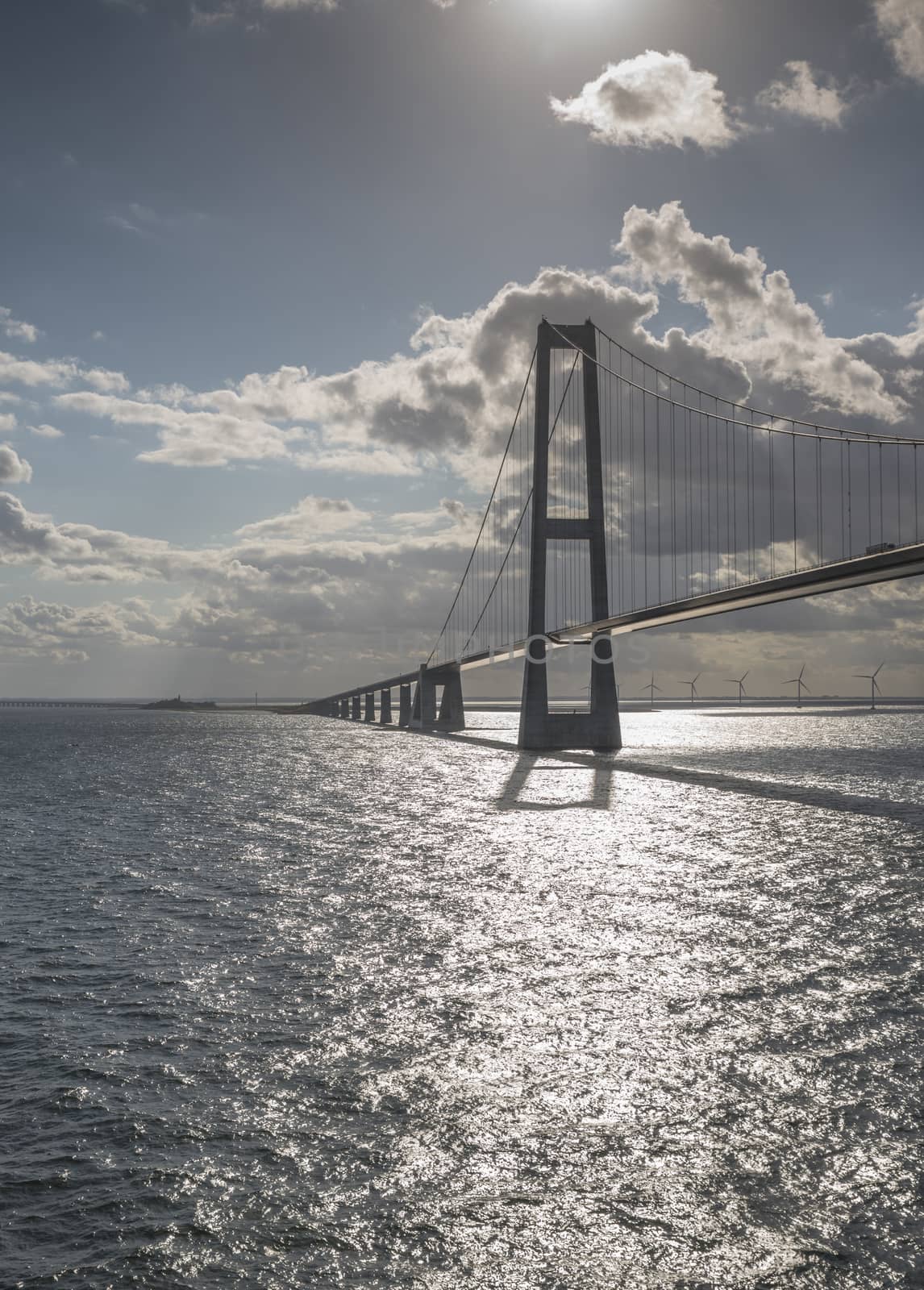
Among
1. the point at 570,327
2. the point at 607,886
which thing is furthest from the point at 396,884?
the point at 570,327

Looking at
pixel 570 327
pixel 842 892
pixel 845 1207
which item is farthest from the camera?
pixel 570 327

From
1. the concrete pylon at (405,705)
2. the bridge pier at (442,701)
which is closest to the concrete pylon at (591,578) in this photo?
the bridge pier at (442,701)

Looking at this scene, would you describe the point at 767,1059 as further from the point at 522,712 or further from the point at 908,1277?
the point at 522,712

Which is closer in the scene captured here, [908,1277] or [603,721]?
[908,1277]

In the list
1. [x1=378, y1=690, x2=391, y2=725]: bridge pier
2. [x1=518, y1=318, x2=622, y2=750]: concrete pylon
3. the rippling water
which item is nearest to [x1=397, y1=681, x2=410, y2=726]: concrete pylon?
[x1=378, y1=690, x2=391, y2=725]: bridge pier

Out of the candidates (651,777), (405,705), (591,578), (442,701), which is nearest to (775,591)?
(651,777)

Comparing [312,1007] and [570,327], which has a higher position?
[570,327]

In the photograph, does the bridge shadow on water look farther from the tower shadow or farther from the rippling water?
the rippling water
